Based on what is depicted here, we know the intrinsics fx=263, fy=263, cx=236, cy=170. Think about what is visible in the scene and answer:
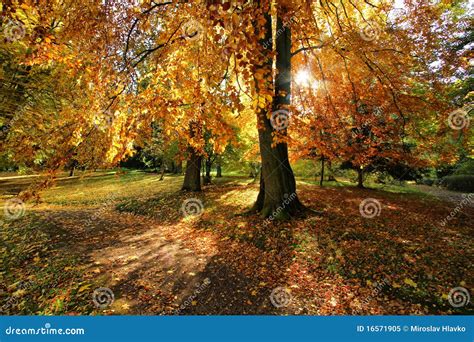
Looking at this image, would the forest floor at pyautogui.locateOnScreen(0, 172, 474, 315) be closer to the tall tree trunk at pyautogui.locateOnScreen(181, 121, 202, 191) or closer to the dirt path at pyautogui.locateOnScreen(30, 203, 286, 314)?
the dirt path at pyautogui.locateOnScreen(30, 203, 286, 314)

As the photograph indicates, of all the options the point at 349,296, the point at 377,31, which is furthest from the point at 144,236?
the point at 377,31

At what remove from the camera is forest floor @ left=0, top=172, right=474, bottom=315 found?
181 inches

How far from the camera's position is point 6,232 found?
851cm

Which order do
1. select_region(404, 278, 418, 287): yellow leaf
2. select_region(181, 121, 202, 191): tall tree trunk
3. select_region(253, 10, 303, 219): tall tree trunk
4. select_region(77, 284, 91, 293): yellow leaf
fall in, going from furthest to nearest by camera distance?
select_region(181, 121, 202, 191): tall tree trunk
select_region(253, 10, 303, 219): tall tree trunk
select_region(404, 278, 418, 287): yellow leaf
select_region(77, 284, 91, 293): yellow leaf

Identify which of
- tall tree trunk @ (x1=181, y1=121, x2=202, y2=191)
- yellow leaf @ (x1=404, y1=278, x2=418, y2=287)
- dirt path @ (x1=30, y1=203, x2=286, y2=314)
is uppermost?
tall tree trunk @ (x1=181, y1=121, x2=202, y2=191)

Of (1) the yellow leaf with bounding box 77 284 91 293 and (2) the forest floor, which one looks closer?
(2) the forest floor

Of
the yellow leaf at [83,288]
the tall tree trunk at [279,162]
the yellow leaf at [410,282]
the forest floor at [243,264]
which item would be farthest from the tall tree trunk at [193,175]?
the yellow leaf at [410,282]

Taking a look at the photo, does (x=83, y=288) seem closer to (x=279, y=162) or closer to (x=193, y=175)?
(x=279, y=162)

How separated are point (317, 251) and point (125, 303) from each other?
14.3 feet

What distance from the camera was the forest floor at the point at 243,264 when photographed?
4602mm

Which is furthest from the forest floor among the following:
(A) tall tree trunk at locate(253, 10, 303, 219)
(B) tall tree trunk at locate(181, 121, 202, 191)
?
(B) tall tree trunk at locate(181, 121, 202, 191)

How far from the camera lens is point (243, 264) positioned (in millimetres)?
6137

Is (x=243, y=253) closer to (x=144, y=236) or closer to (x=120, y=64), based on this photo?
(x=144, y=236)

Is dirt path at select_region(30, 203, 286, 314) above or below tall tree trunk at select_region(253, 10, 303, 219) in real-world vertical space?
below
